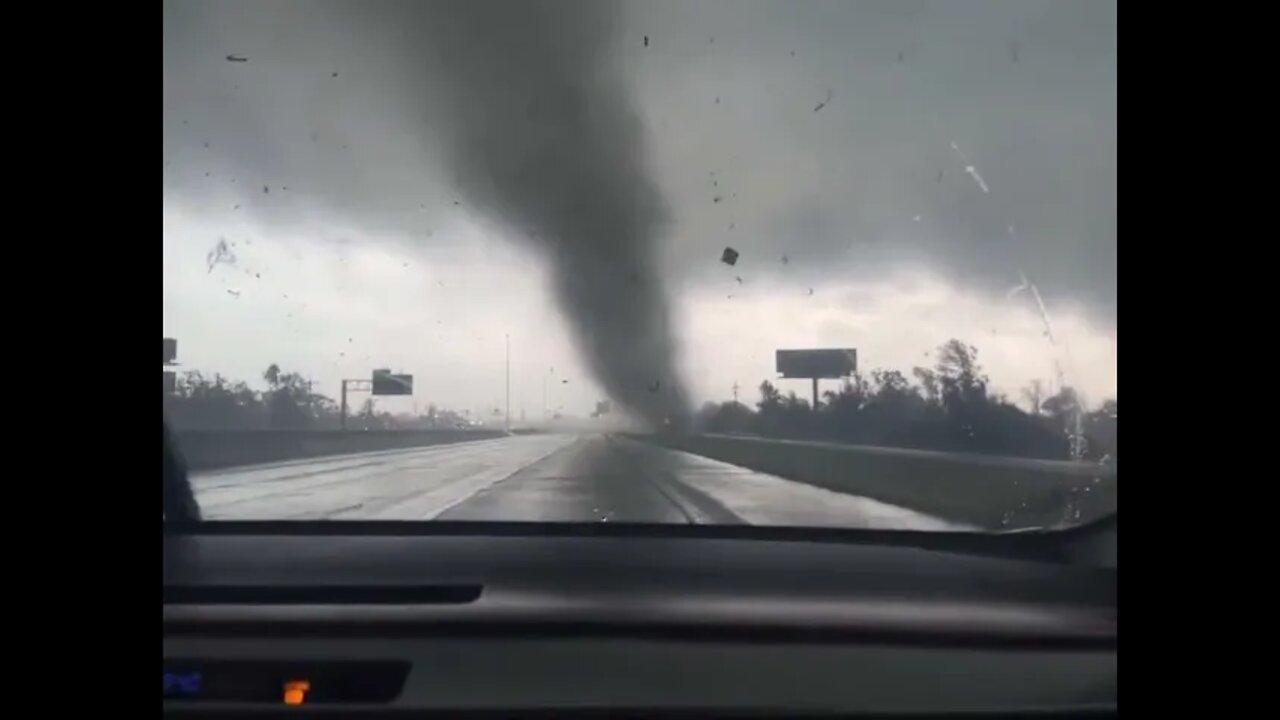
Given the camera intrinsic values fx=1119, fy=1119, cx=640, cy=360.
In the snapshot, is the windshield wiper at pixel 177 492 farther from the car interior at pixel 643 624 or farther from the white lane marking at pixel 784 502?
the white lane marking at pixel 784 502

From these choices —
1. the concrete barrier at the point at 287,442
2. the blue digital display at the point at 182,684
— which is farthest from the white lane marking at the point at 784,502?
the blue digital display at the point at 182,684

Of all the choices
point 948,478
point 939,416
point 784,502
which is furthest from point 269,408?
point 948,478

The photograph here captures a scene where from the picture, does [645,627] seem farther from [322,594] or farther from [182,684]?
[182,684]

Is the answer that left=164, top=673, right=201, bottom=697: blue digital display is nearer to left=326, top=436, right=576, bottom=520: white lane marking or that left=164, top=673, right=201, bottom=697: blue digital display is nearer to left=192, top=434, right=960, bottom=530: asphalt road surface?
left=192, top=434, right=960, bottom=530: asphalt road surface

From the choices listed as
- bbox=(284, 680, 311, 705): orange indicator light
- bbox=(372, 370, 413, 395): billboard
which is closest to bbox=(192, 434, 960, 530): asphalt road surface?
bbox=(372, 370, 413, 395): billboard

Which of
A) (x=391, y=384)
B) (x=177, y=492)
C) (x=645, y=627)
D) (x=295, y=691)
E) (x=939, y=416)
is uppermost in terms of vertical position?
(x=391, y=384)
